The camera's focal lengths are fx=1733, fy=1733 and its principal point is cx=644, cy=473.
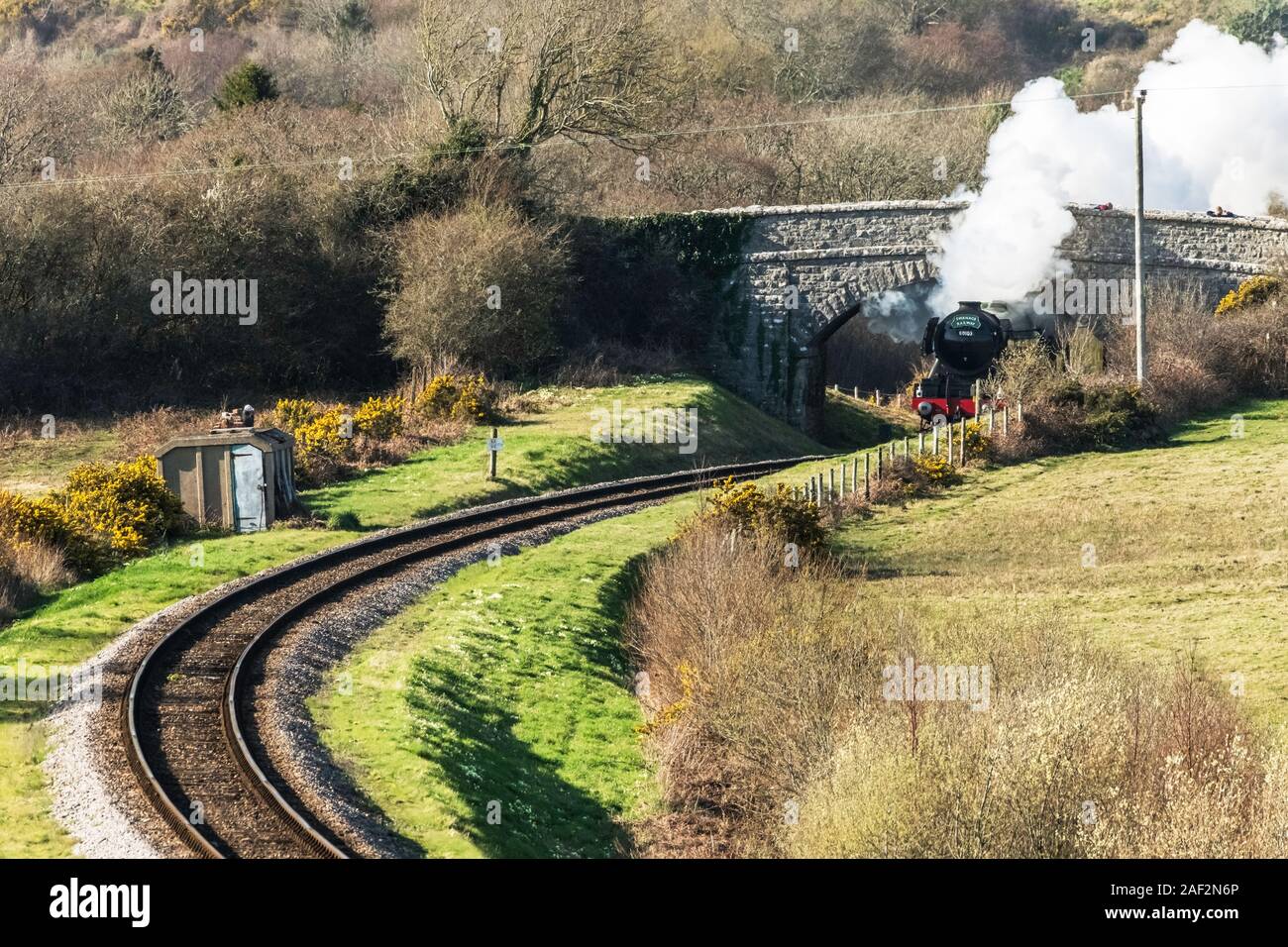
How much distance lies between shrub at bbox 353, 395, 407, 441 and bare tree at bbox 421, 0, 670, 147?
14.5 m

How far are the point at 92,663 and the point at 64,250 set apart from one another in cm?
2460

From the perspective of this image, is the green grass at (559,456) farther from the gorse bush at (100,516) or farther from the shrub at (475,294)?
the gorse bush at (100,516)

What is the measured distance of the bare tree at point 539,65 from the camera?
50188 mm

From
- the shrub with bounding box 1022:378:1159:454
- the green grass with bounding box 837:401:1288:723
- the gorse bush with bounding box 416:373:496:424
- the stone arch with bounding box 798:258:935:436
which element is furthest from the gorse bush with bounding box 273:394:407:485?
the stone arch with bounding box 798:258:935:436

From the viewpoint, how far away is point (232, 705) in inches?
712

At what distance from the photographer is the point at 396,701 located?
1955 cm

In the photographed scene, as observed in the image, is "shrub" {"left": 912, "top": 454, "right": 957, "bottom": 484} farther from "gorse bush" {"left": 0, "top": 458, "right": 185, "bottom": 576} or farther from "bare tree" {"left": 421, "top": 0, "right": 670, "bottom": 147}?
"bare tree" {"left": 421, "top": 0, "right": 670, "bottom": 147}

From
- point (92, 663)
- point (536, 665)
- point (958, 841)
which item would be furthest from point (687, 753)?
point (92, 663)

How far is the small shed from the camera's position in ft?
94.2

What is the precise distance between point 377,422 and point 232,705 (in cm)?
1936

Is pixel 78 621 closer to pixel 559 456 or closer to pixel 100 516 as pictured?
pixel 100 516

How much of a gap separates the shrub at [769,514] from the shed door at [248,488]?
735cm

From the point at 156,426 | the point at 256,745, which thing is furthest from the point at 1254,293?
the point at 256,745
